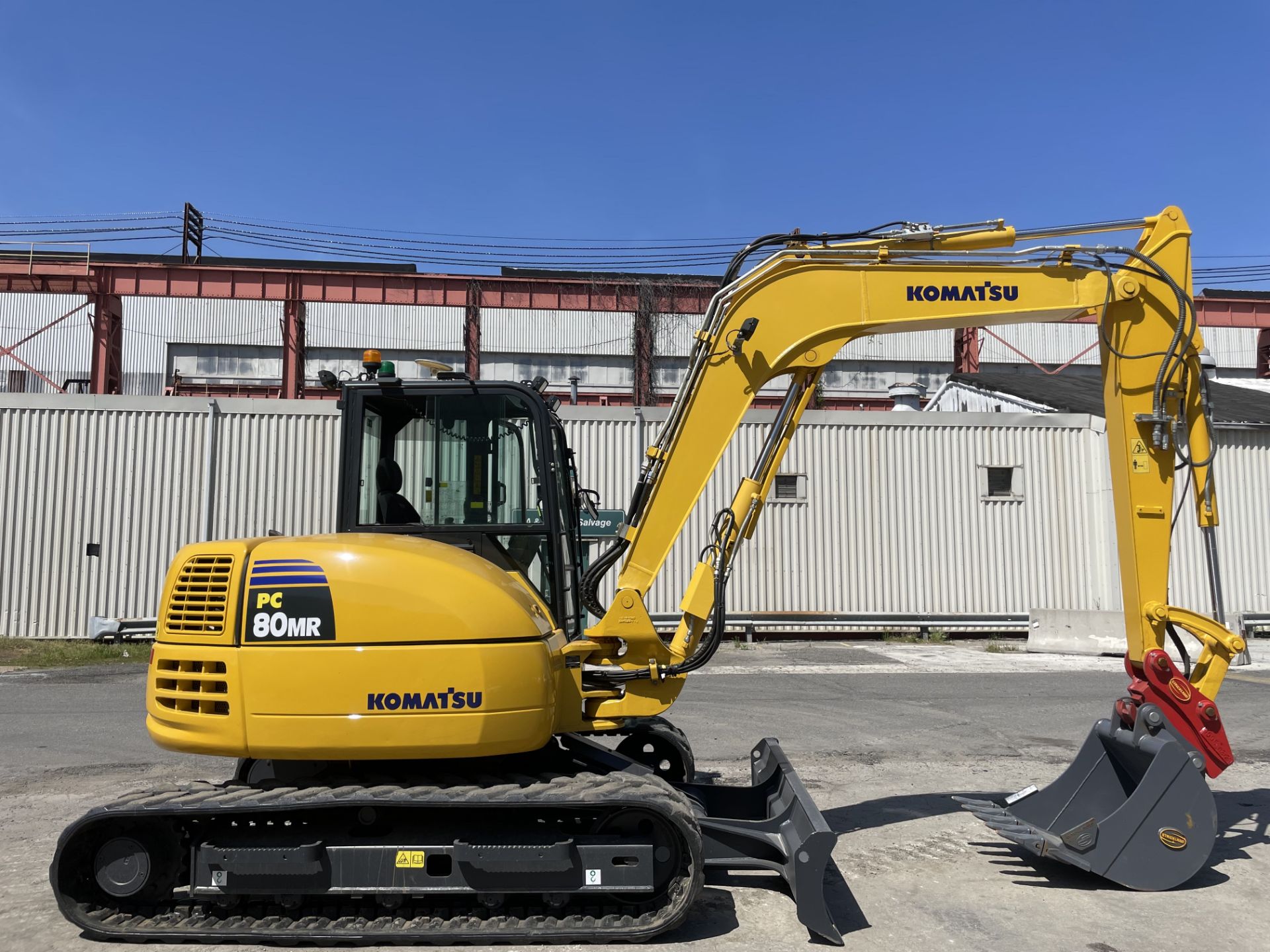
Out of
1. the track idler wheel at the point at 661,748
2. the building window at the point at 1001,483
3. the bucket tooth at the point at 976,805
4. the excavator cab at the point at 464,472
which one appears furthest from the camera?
the building window at the point at 1001,483

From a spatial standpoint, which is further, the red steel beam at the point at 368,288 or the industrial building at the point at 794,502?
the red steel beam at the point at 368,288

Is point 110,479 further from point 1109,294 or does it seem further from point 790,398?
point 1109,294

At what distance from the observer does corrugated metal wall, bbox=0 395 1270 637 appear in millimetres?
15492

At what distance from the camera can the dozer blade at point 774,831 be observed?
4.23 metres

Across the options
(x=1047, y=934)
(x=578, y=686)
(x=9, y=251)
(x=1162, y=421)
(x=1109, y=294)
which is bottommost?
(x=1047, y=934)

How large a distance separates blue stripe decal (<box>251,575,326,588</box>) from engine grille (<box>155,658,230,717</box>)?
0.41 metres

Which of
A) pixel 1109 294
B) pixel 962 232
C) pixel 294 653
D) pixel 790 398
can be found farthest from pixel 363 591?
pixel 1109 294

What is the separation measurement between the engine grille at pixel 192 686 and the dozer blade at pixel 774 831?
7.74ft

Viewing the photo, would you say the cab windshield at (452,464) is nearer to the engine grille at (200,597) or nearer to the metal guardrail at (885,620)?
the engine grille at (200,597)

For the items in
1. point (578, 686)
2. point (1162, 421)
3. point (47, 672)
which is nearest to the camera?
point (578, 686)

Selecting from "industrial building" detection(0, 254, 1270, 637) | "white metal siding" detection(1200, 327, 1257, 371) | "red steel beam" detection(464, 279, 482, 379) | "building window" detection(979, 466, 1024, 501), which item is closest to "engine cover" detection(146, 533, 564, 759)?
"industrial building" detection(0, 254, 1270, 637)

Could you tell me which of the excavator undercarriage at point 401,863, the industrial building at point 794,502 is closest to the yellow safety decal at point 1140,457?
the excavator undercarriage at point 401,863

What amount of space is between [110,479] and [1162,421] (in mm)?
15773

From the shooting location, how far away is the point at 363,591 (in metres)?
4.25
